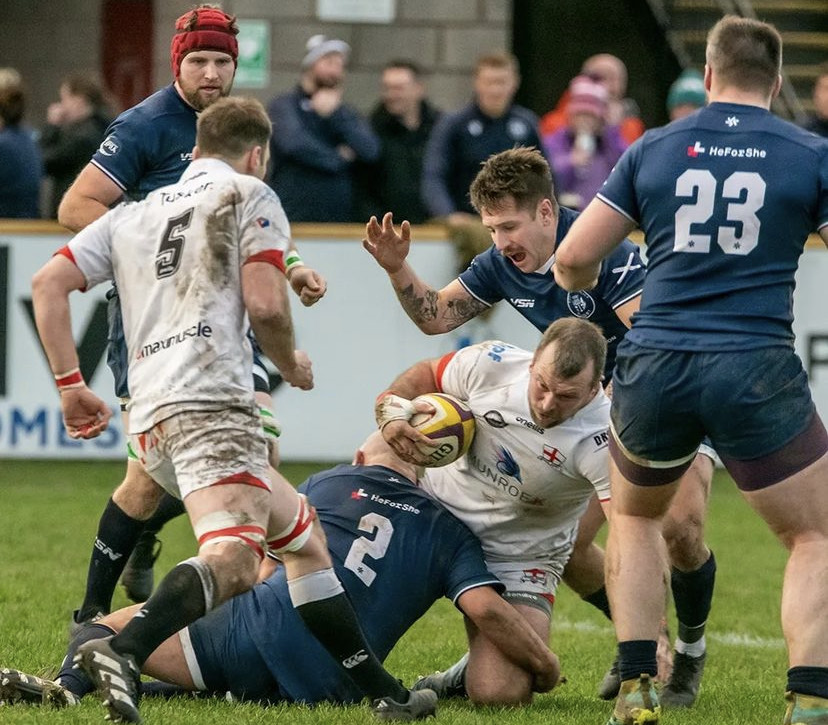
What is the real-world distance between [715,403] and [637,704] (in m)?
0.96

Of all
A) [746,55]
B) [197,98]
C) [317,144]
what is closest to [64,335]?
[197,98]

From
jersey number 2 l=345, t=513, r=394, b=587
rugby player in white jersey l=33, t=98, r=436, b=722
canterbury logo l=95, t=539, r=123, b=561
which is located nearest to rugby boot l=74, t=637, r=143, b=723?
rugby player in white jersey l=33, t=98, r=436, b=722

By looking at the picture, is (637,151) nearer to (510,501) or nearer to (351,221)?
(510,501)

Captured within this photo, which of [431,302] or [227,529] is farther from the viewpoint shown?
[431,302]

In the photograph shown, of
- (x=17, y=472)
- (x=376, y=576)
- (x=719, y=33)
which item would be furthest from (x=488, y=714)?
(x=17, y=472)

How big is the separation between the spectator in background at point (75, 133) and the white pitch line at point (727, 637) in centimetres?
624

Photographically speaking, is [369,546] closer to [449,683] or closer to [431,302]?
[449,683]

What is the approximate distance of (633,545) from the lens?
5676 mm

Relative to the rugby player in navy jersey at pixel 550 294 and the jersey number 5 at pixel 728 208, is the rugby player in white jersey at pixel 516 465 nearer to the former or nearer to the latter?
the rugby player in navy jersey at pixel 550 294

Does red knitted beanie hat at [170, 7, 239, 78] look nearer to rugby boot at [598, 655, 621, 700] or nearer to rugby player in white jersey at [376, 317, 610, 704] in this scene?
rugby player in white jersey at [376, 317, 610, 704]

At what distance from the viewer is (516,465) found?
253 inches

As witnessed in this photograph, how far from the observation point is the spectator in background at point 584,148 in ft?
42.4

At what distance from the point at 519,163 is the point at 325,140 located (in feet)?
20.7

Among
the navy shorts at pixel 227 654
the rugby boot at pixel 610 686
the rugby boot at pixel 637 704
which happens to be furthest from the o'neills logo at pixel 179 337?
the rugby boot at pixel 610 686
